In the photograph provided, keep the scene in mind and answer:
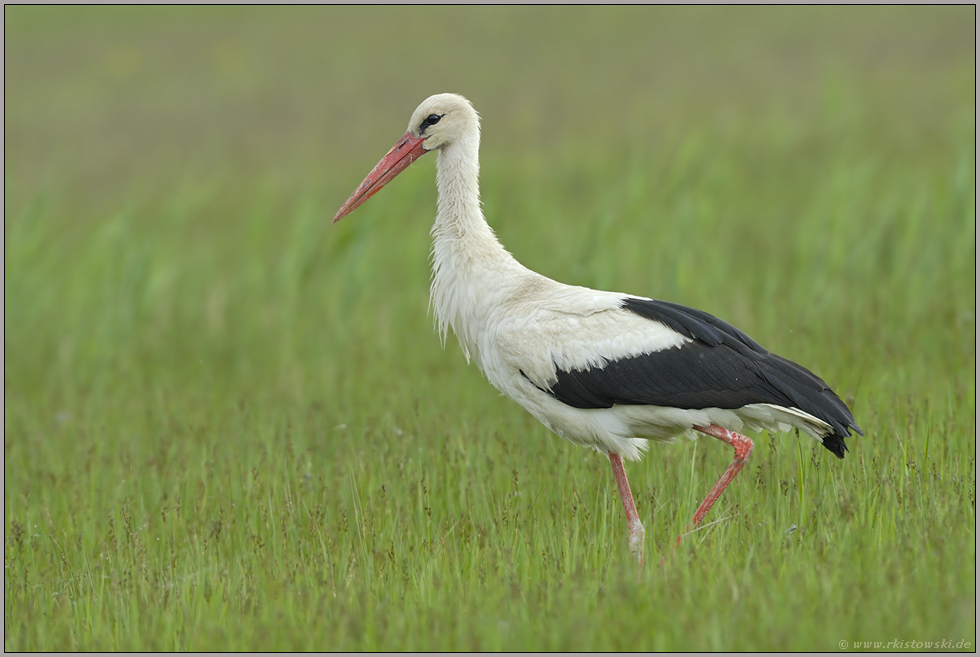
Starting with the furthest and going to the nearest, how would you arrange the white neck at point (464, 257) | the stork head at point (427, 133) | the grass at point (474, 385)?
1. the stork head at point (427, 133)
2. the white neck at point (464, 257)
3. the grass at point (474, 385)

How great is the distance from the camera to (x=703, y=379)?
3959mm

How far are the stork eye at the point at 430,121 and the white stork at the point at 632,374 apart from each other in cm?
88

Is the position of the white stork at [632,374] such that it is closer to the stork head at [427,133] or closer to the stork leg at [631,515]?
the stork leg at [631,515]

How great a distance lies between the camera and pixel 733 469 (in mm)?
4129

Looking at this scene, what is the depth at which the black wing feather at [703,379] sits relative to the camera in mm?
3881

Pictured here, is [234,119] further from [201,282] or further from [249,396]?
[249,396]

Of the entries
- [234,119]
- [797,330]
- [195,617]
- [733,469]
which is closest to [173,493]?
[195,617]

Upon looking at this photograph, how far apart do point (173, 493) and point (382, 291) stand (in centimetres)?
432

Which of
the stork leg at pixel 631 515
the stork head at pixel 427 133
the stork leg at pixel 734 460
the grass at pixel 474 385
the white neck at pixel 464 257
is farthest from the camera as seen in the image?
the stork head at pixel 427 133

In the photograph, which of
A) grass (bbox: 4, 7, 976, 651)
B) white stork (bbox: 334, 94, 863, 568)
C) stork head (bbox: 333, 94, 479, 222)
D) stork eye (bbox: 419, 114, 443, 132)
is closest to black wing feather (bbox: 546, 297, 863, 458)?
white stork (bbox: 334, 94, 863, 568)

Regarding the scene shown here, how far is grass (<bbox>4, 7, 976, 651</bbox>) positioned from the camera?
10.7ft

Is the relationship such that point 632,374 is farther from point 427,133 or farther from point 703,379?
point 427,133

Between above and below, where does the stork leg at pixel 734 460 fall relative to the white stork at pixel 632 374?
below

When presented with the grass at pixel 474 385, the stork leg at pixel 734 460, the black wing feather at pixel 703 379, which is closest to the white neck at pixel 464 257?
the black wing feather at pixel 703 379
